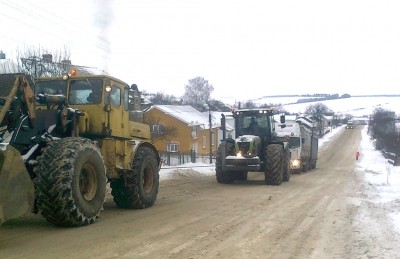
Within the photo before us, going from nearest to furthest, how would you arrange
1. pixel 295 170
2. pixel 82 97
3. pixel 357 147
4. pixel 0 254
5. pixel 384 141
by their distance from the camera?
pixel 0 254 → pixel 82 97 → pixel 295 170 → pixel 384 141 → pixel 357 147

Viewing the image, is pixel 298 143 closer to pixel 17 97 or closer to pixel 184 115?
pixel 17 97

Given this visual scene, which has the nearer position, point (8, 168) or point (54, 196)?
point (8, 168)

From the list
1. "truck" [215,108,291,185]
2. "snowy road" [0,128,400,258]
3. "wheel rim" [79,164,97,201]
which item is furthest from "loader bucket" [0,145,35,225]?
"truck" [215,108,291,185]

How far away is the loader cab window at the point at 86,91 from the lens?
9383 mm

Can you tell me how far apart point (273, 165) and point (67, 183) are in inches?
432

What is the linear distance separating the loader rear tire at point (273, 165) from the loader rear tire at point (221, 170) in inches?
53.4

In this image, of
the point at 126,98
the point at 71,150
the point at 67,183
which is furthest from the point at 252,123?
the point at 67,183

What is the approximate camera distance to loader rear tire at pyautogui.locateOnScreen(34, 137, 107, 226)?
7.17 meters

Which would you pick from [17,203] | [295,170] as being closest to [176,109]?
[295,170]

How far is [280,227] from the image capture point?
27.4ft

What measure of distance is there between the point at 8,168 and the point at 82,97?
3394 mm

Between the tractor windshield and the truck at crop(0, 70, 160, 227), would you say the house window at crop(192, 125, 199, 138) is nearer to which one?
the tractor windshield

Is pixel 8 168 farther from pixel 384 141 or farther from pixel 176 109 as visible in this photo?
pixel 384 141

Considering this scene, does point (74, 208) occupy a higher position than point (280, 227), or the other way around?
point (74, 208)
